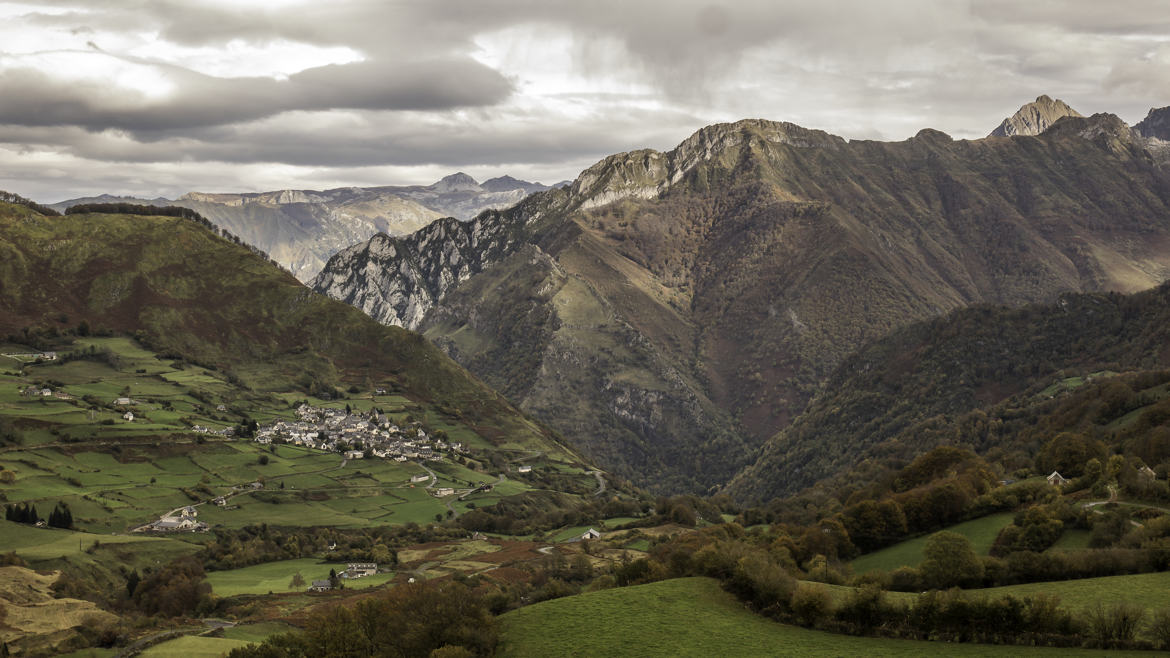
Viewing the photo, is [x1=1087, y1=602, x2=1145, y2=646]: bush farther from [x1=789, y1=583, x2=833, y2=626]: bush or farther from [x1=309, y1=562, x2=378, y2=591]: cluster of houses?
[x1=309, y1=562, x2=378, y2=591]: cluster of houses

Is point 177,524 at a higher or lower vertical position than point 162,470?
lower

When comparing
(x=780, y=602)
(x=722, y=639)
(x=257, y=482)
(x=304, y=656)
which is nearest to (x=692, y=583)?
(x=780, y=602)

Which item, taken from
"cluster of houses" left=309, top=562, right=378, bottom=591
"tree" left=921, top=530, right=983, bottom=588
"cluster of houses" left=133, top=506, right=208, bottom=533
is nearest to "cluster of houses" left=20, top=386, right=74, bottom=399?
"cluster of houses" left=133, top=506, right=208, bottom=533

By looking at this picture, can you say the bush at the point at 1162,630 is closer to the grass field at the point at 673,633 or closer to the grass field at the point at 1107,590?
the grass field at the point at 673,633

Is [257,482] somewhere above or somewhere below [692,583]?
below

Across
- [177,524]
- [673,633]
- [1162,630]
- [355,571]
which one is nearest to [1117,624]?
[1162,630]

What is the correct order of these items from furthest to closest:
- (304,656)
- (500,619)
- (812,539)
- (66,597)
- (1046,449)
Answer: (1046,449) → (66,597) → (812,539) → (500,619) → (304,656)

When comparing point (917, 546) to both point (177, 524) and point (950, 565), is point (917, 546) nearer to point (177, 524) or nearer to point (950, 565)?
point (950, 565)

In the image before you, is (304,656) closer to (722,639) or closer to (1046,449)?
(722,639)
